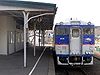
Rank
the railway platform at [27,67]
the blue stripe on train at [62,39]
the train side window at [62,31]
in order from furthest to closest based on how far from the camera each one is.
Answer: the train side window at [62,31], the blue stripe on train at [62,39], the railway platform at [27,67]

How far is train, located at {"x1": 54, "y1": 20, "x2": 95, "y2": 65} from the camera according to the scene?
2020cm

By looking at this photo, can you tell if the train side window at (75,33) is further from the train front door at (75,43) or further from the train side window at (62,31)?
the train side window at (62,31)

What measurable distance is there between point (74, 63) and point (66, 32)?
6.85 ft

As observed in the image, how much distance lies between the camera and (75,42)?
66.4ft

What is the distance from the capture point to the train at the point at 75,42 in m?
20.2

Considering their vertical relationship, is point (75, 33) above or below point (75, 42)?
above

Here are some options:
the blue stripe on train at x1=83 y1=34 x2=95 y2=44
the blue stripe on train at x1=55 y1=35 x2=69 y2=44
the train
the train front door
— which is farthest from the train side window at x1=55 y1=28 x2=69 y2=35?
the blue stripe on train at x1=83 y1=34 x2=95 y2=44


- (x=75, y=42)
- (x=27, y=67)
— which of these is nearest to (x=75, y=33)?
(x=75, y=42)

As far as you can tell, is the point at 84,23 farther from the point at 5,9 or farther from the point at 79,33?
the point at 5,9

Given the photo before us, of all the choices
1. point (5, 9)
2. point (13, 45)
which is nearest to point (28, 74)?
point (5, 9)

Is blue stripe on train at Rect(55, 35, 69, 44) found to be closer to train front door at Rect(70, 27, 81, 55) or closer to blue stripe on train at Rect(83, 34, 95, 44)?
train front door at Rect(70, 27, 81, 55)

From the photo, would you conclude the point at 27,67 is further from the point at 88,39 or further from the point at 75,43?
the point at 88,39

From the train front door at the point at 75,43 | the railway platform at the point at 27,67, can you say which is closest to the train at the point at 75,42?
the train front door at the point at 75,43

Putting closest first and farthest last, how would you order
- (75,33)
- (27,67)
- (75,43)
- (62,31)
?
(27,67) → (75,43) → (75,33) → (62,31)
